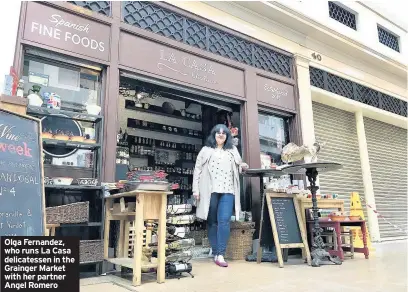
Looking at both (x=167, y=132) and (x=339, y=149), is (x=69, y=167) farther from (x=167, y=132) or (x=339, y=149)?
(x=339, y=149)

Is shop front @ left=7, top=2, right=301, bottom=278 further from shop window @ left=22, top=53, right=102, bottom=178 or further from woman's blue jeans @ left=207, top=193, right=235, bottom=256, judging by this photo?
woman's blue jeans @ left=207, top=193, right=235, bottom=256

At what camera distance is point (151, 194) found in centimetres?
271

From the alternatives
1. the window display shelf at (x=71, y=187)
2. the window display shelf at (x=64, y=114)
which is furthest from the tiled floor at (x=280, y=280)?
the window display shelf at (x=64, y=114)

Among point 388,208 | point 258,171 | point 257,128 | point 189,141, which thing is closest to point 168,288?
point 258,171

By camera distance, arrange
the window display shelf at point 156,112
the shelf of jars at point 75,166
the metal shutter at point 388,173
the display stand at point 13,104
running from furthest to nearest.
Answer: the metal shutter at point 388,173 → the window display shelf at point 156,112 → the shelf of jars at point 75,166 → the display stand at point 13,104

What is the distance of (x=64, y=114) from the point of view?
307cm

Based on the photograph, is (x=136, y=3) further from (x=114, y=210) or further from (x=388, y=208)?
(x=388, y=208)

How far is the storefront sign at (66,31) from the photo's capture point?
10.3ft

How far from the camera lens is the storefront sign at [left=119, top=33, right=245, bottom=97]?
12.3 feet

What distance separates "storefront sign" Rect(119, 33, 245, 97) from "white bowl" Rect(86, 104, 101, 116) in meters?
0.59

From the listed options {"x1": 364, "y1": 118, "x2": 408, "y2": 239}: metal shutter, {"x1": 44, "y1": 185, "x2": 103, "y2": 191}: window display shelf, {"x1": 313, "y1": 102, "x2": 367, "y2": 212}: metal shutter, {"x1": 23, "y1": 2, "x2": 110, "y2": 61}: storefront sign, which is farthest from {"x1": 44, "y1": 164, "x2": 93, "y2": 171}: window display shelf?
{"x1": 364, "y1": 118, "x2": 408, "y2": 239}: metal shutter

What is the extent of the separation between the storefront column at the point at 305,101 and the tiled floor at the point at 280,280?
239 cm

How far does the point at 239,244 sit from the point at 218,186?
0.86 metres

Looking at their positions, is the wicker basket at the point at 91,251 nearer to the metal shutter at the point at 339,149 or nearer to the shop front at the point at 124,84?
the shop front at the point at 124,84
